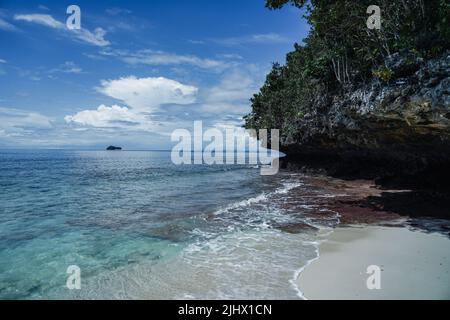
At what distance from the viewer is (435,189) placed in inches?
656

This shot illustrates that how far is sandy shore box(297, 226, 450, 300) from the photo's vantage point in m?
5.59

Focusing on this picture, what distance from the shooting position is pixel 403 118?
40.5 ft

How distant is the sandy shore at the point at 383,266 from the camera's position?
5591 millimetres

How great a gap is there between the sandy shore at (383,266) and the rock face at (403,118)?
4.93 meters

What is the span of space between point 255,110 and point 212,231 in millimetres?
33292

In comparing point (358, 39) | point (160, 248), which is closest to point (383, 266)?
point (160, 248)

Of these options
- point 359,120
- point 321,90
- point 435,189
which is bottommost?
point 435,189

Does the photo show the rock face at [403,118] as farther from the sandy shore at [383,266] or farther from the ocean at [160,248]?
the ocean at [160,248]

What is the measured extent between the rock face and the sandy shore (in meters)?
4.93

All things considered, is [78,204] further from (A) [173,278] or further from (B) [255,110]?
(B) [255,110]

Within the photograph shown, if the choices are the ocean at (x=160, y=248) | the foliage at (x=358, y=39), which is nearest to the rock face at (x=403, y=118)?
the foliage at (x=358, y=39)

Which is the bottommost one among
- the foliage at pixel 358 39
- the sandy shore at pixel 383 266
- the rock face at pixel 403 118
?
the sandy shore at pixel 383 266
